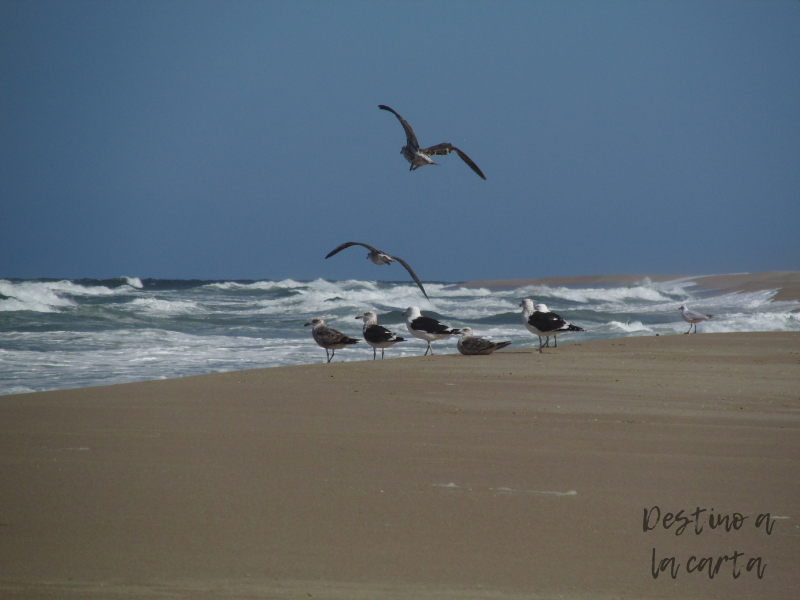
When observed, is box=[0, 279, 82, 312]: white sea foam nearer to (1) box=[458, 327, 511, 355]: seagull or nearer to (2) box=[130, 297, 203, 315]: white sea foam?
(2) box=[130, 297, 203, 315]: white sea foam

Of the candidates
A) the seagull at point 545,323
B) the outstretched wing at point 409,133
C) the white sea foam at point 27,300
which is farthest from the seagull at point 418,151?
the white sea foam at point 27,300

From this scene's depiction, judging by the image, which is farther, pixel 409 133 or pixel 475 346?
pixel 475 346

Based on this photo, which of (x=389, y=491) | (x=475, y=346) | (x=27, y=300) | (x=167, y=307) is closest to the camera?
(x=389, y=491)

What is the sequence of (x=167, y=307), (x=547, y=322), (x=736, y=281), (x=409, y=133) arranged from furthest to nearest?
(x=736, y=281), (x=167, y=307), (x=547, y=322), (x=409, y=133)

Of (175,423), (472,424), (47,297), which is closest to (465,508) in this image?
(472,424)

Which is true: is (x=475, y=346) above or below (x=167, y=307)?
below

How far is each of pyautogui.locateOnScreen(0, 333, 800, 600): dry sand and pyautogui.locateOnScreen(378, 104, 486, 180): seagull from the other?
323cm

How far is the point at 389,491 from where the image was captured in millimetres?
3098

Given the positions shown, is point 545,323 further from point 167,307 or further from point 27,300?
point 27,300

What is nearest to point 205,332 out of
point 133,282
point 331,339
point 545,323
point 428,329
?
point 331,339

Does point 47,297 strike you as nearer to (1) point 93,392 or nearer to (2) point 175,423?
(1) point 93,392

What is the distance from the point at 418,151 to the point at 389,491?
18.4 ft

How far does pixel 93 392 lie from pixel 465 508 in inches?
156

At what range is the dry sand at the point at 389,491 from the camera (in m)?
2.28
